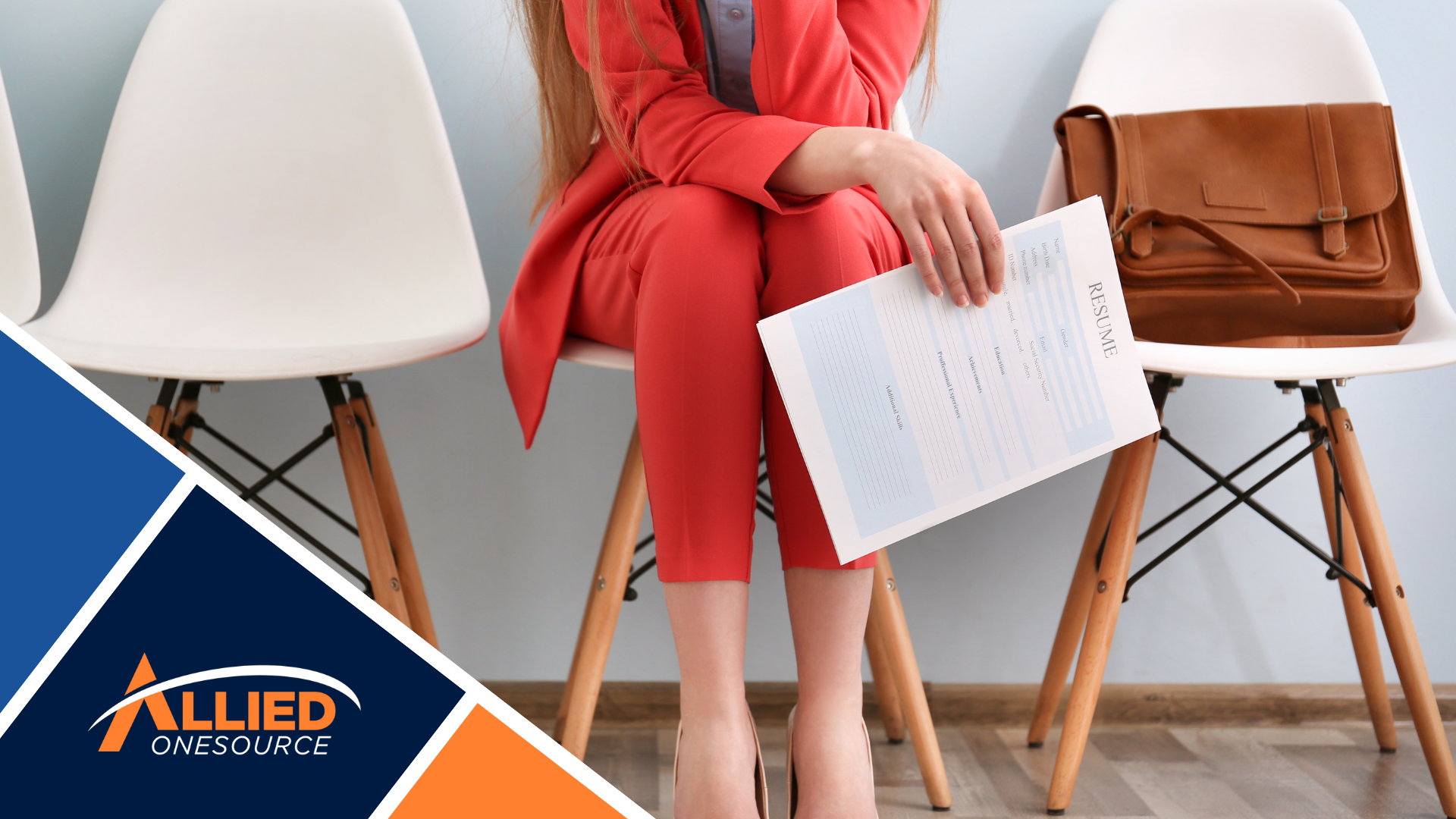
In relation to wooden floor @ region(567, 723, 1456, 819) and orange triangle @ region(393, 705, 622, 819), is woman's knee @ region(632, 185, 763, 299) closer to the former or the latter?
orange triangle @ region(393, 705, 622, 819)

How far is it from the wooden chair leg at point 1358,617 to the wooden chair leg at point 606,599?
655 mm

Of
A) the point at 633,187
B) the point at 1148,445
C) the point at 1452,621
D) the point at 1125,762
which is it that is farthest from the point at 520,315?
the point at 1452,621

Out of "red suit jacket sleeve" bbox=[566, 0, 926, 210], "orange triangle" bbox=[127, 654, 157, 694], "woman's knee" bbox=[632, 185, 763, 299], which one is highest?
"red suit jacket sleeve" bbox=[566, 0, 926, 210]

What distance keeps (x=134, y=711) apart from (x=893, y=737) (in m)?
0.77

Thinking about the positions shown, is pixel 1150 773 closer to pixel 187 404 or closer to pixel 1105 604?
pixel 1105 604

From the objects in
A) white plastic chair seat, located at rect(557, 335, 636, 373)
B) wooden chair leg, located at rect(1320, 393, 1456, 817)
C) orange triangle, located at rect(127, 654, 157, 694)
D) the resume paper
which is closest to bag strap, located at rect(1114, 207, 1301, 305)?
wooden chair leg, located at rect(1320, 393, 1456, 817)

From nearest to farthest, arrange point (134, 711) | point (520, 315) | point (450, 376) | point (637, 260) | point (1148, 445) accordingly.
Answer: point (134, 711) < point (637, 260) < point (520, 315) < point (1148, 445) < point (450, 376)

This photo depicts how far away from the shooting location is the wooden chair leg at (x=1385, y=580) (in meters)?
0.91

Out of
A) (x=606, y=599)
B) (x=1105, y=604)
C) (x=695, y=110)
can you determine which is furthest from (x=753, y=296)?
(x=1105, y=604)

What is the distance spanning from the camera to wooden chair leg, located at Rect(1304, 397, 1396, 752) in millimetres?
975

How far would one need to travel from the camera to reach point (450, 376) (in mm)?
1130

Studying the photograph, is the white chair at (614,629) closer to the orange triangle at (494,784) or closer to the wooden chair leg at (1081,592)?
the wooden chair leg at (1081,592)

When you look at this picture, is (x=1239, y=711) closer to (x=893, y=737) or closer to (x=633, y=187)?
(x=893, y=737)

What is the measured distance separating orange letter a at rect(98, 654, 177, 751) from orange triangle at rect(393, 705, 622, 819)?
0.39 feet
